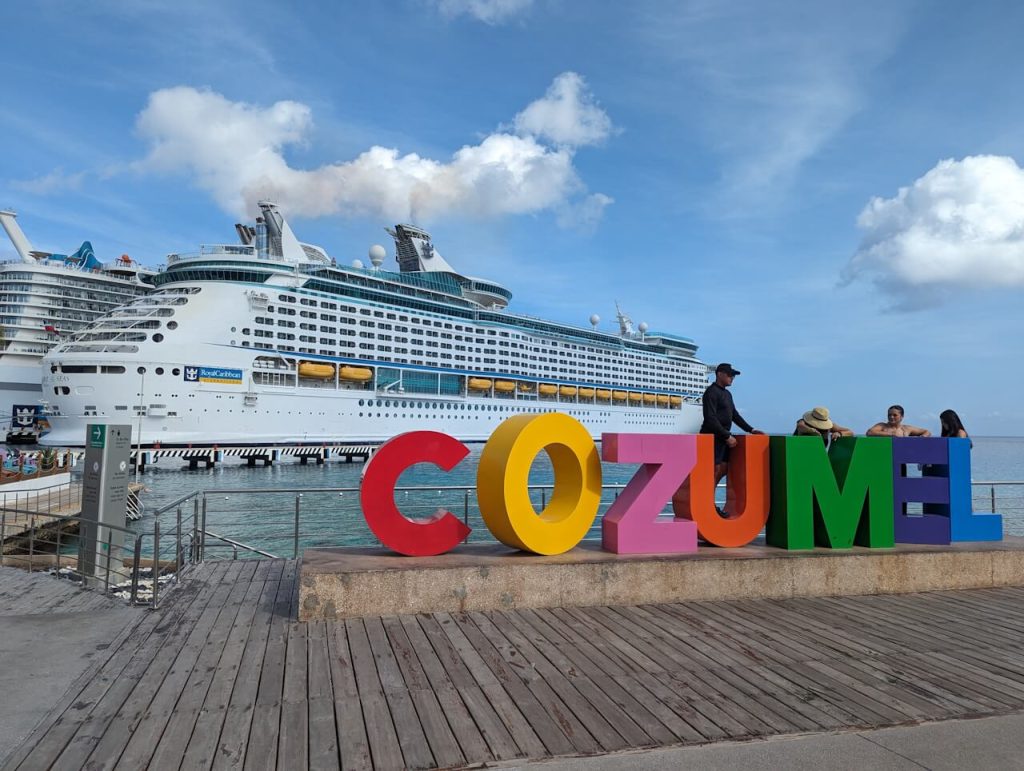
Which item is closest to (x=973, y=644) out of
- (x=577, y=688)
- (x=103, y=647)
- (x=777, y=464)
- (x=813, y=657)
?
(x=813, y=657)

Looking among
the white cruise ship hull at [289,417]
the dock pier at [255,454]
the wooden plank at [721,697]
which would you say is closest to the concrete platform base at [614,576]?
the wooden plank at [721,697]

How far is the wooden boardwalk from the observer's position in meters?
3.01

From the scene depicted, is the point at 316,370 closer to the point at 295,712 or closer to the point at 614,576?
the point at 614,576

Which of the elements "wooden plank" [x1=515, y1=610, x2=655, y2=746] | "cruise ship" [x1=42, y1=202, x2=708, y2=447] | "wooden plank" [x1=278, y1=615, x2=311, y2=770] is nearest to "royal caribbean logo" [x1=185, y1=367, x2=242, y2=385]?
"cruise ship" [x1=42, y1=202, x2=708, y2=447]

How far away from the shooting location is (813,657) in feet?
13.8

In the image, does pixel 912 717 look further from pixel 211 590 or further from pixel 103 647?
pixel 211 590

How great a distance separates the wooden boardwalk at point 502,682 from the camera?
9.87 feet

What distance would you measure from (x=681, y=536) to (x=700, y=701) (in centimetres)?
265

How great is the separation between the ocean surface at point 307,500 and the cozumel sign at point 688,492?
105 cm

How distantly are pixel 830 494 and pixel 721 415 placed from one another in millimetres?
1237

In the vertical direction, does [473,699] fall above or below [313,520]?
above

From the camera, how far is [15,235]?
206 ft

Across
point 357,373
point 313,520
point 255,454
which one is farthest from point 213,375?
point 313,520

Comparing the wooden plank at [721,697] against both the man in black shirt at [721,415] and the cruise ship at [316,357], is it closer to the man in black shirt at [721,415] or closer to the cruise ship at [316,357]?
the man in black shirt at [721,415]
